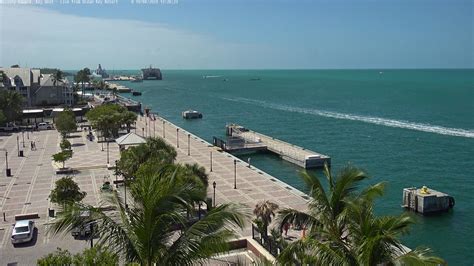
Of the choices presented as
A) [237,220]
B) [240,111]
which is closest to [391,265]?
[237,220]

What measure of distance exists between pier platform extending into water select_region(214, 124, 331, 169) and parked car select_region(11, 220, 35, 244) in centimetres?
3745

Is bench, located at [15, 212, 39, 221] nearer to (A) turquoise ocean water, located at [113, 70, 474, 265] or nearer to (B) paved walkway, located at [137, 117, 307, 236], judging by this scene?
(B) paved walkway, located at [137, 117, 307, 236]

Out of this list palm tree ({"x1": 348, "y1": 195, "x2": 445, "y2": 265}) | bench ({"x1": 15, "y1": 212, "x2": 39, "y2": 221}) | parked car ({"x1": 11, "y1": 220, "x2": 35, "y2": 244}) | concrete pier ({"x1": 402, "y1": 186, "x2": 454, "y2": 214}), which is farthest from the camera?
concrete pier ({"x1": 402, "y1": 186, "x2": 454, "y2": 214})

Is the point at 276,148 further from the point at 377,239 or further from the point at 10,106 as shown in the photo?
the point at 377,239

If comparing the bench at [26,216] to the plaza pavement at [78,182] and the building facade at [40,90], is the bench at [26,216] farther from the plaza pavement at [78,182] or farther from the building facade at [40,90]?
the building facade at [40,90]

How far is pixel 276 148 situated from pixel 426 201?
29.7m

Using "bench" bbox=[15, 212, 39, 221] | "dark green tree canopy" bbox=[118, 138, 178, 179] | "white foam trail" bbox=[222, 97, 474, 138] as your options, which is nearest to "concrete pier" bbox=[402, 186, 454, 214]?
"dark green tree canopy" bbox=[118, 138, 178, 179]

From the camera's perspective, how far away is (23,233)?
27.9m

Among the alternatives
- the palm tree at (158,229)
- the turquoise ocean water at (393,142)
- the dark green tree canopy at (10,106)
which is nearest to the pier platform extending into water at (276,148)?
the turquoise ocean water at (393,142)

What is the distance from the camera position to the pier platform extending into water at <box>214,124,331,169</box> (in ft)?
196

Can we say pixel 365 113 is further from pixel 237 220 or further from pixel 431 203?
pixel 237 220

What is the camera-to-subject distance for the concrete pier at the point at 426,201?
1603 inches

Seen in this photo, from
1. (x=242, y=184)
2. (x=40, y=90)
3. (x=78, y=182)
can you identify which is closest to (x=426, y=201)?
(x=242, y=184)

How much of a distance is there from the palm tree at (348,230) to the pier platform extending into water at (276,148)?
43.3 meters
